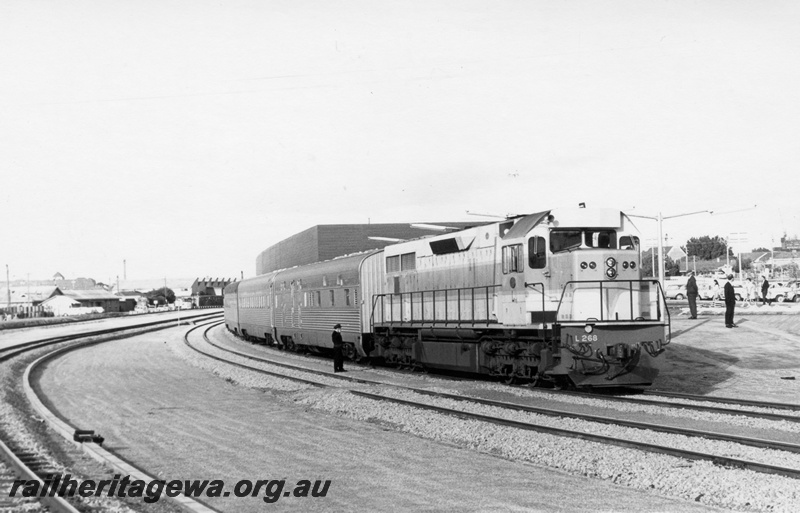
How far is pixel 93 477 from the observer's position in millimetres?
9555

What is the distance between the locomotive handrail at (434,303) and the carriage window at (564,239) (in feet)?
6.17

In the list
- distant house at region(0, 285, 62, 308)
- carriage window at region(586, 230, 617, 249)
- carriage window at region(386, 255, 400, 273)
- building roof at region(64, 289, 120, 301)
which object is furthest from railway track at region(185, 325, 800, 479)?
distant house at region(0, 285, 62, 308)

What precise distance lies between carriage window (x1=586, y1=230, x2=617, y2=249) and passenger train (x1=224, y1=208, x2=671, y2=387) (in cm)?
2

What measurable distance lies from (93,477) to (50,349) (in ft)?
96.8

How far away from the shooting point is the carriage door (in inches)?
634

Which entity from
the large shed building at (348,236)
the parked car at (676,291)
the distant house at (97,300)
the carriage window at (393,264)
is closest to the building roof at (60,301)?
the distant house at (97,300)

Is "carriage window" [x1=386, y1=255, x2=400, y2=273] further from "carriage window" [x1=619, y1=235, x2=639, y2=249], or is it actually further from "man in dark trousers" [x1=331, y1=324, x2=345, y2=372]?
"carriage window" [x1=619, y1=235, x2=639, y2=249]

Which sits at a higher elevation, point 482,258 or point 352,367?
point 482,258

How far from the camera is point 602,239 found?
15.8 m

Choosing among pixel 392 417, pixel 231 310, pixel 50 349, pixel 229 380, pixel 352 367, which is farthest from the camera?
pixel 231 310

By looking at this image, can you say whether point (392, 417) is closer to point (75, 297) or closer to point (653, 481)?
point (653, 481)

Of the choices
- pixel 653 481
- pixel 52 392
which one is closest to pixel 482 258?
pixel 653 481

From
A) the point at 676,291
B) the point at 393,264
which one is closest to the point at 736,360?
the point at 393,264

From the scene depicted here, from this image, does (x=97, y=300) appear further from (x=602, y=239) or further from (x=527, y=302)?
(x=602, y=239)
